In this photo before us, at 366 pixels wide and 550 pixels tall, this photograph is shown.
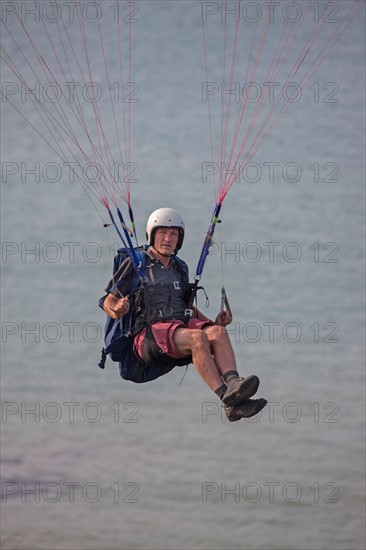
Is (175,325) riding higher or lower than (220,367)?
higher

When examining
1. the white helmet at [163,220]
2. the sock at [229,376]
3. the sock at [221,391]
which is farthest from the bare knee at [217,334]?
the white helmet at [163,220]

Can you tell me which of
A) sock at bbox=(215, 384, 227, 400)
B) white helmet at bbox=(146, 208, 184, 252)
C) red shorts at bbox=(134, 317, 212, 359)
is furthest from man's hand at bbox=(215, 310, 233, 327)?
white helmet at bbox=(146, 208, 184, 252)

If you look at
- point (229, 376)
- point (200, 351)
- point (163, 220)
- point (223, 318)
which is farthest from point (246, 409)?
point (163, 220)

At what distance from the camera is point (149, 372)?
11.2 m

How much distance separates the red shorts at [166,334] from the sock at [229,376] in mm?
499

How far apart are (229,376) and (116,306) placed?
1.21 metres

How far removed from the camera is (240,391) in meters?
9.93

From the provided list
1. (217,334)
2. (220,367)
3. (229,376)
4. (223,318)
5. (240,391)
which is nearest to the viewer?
(240,391)

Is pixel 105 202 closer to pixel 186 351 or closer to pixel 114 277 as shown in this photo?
pixel 114 277

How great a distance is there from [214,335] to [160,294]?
755 mm

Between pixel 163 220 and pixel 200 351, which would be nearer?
pixel 200 351

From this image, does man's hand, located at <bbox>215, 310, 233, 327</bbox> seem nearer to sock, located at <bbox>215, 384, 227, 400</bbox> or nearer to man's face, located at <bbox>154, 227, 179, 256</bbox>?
sock, located at <bbox>215, 384, 227, 400</bbox>

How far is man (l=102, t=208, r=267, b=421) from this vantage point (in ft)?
33.0

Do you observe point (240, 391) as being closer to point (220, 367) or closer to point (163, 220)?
point (220, 367)
